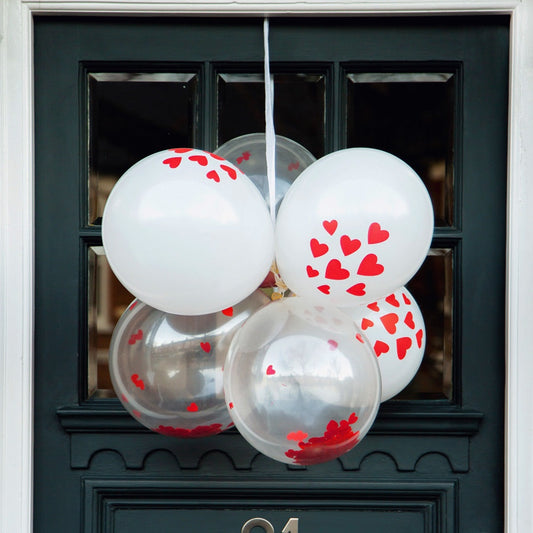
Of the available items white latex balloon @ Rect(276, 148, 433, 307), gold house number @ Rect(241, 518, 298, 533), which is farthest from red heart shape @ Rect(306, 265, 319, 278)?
gold house number @ Rect(241, 518, 298, 533)

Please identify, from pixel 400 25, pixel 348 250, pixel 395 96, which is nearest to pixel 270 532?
pixel 348 250

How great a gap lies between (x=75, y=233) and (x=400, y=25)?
0.92m

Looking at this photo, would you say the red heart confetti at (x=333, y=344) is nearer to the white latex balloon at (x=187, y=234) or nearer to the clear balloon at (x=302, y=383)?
the clear balloon at (x=302, y=383)

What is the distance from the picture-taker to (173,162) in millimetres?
1304

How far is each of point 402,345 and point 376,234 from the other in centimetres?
29

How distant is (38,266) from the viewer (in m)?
1.75

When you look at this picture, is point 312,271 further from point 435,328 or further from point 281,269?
point 435,328

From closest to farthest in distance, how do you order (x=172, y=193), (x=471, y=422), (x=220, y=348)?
(x=172, y=193) < (x=220, y=348) < (x=471, y=422)

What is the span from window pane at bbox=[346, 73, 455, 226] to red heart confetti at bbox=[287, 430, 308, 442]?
29.2 inches

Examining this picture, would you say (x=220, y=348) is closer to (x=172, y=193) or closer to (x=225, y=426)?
(x=225, y=426)

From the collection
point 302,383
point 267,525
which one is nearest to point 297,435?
point 302,383

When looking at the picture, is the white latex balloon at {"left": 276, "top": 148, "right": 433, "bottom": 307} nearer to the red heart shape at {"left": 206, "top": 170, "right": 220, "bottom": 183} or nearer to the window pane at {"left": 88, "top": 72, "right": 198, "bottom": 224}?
the red heart shape at {"left": 206, "top": 170, "right": 220, "bottom": 183}

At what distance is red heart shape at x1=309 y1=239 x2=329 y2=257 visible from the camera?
1.27 m

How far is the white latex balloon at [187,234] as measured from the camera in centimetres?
124
